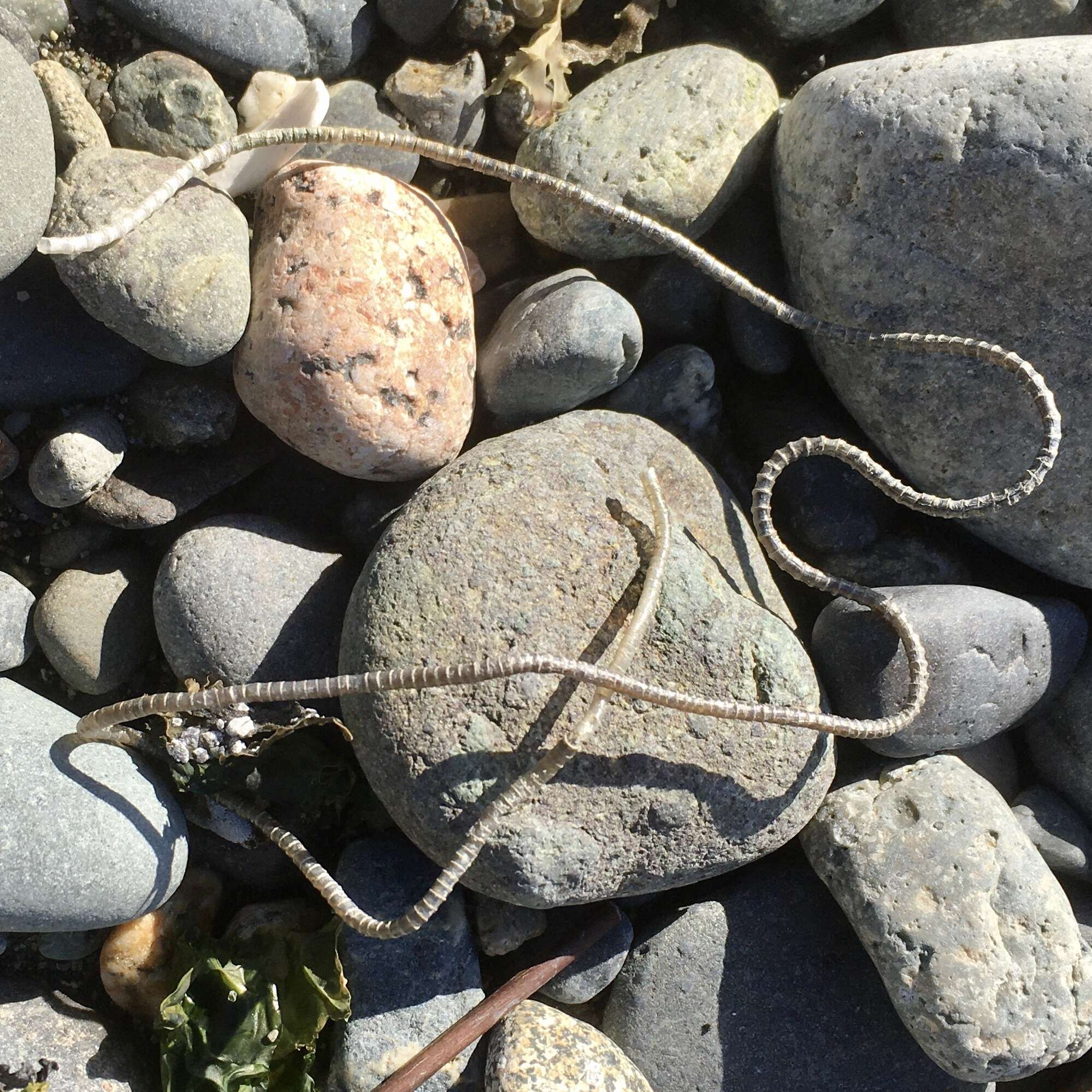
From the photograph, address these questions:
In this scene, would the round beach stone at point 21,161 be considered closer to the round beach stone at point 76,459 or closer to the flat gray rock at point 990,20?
the round beach stone at point 76,459

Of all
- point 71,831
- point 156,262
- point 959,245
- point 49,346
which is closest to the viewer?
point 156,262

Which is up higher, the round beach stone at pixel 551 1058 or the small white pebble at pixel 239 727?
the small white pebble at pixel 239 727

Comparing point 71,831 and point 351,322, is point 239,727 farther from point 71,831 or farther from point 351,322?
point 351,322

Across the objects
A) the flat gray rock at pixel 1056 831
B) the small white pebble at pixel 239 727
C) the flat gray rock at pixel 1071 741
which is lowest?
the flat gray rock at pixel 1056 831

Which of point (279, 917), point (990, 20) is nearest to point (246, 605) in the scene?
point (279, 917)

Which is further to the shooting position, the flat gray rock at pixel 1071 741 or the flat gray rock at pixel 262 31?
the flat gray rock at pixel 1071 741

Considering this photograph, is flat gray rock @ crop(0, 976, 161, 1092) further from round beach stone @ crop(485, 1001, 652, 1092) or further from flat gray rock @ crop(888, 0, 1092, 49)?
flat gray rock @ crop(888, 0, 1092, 49)

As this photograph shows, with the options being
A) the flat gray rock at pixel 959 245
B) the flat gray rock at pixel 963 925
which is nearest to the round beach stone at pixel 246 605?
the flat gray rock at pixel 963 925
